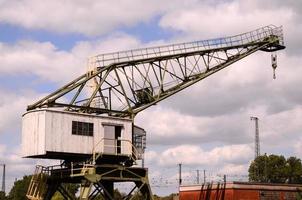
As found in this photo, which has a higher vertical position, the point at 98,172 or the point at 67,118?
the point at 67,118

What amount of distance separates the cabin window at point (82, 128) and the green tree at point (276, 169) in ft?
230

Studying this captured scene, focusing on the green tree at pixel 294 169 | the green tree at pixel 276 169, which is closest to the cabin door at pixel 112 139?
the green tree at pixel 276 169

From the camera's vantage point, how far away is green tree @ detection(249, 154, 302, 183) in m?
101

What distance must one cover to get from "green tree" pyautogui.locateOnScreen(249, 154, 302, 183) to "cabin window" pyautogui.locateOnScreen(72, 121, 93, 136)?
7017 centimetres

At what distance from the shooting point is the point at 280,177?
10369cm

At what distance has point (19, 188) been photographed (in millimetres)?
103062

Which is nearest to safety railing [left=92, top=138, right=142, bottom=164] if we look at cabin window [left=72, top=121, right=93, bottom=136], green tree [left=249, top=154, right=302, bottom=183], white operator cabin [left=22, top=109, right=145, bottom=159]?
white operator cabin [left=22, top=109, right=145, bottom=159]

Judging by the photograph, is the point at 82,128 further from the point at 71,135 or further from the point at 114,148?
the point at 114,148

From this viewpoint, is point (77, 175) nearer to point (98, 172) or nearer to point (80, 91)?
point (98, 172)

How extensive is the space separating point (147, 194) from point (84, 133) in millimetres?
6213

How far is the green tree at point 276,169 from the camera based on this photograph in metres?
101

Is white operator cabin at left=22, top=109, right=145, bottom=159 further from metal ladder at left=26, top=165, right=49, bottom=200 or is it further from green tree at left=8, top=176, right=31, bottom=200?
green tree at left=8, top=176, right=31, bottom=200

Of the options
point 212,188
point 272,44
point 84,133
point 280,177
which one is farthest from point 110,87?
point 280,177

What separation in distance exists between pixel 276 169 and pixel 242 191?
66757 millimetres
